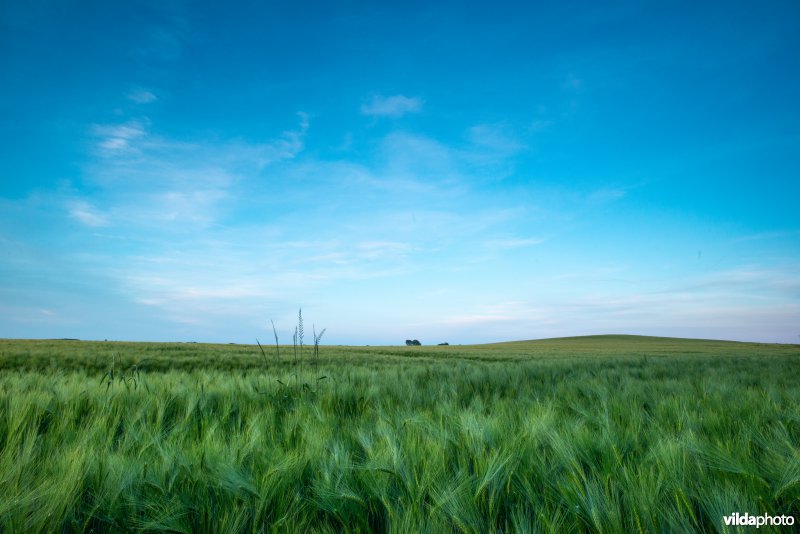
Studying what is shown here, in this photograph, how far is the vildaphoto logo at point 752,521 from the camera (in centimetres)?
106

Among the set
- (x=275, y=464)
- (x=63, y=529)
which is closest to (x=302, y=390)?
(x=275, y=464)

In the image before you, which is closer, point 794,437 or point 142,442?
point 142,442

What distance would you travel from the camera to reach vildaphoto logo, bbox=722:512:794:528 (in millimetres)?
1063

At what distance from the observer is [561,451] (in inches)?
61.2

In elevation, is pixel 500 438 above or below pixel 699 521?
above

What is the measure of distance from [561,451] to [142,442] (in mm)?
1920

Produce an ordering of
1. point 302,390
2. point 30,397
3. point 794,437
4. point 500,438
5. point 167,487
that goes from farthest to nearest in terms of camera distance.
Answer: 1. point 302,390
2. point 30,397
3. point 794,437
4. point 500,438
5. point 167,487

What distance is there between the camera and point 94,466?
54.9 inches

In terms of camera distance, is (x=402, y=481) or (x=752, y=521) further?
(x=402, y=481)

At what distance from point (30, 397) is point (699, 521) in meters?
3.72

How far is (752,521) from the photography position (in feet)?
3.50

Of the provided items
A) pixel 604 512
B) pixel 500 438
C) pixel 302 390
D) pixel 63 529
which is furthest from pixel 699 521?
pixel 302 390

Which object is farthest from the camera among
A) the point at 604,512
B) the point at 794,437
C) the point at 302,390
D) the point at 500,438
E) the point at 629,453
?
the point at 302,390

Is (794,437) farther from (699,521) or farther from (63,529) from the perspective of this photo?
(63,529)
